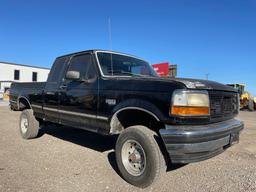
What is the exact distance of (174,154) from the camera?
311 cm

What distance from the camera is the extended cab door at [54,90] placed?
208 inches

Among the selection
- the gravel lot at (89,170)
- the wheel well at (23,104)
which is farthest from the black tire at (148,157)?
the wheel well at (23,104)

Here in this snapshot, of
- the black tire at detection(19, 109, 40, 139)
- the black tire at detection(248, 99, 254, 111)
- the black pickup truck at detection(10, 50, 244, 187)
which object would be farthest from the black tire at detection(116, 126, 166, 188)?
the black tire at detection(248, 99, 254, 111)

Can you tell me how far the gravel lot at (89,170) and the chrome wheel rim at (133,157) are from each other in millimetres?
238

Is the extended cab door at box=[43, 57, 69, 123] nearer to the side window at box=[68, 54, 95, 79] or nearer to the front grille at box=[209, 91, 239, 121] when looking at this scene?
the side window at box=[68, 54, 95, 79]

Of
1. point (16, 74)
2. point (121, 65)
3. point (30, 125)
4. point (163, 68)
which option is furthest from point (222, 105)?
point (16, 74)

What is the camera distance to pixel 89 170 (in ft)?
13.7

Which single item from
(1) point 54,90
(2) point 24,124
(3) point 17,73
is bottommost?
(2) point 24,124

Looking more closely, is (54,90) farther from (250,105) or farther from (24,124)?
(250,105)

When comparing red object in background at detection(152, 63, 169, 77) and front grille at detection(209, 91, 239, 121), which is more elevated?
red object in background at detection(152, 63, 169, 77)

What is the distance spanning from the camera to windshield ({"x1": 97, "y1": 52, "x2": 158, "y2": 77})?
4.48m

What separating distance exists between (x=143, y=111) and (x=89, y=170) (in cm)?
154

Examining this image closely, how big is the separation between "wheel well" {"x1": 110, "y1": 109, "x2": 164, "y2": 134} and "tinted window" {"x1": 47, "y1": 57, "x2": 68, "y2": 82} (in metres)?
2.04

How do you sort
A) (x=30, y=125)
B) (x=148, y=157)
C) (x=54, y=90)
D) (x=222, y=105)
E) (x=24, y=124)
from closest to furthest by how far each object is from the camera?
1. (x=148, y=157)
2. (x=222, y=105)
3. (x=54, y=90)
4. (x=30, y=125)
5. (x=24, y=124)
